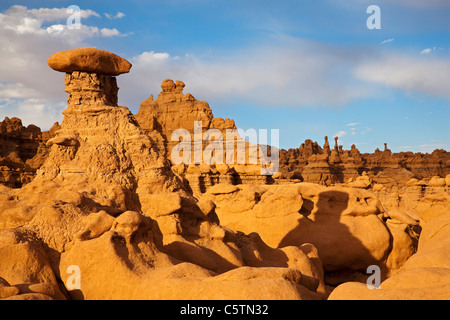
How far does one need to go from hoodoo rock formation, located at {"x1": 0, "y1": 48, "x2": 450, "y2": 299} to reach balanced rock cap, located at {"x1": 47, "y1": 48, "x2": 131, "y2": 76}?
2 centimetres

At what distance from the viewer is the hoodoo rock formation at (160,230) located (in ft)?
14.2

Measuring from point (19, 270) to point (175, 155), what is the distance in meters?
26.9

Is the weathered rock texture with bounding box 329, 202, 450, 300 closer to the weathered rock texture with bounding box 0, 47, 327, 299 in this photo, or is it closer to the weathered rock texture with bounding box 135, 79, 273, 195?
the weathered rock texture with bounding box 0, 47, 327, 299

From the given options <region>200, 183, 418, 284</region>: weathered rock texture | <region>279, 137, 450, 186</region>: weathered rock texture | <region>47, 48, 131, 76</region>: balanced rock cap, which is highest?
<region>47, 48, 131, 76</region>: balanced rock cap

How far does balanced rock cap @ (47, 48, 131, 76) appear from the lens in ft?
26.5

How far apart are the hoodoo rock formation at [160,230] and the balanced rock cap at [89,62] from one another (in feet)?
0.07

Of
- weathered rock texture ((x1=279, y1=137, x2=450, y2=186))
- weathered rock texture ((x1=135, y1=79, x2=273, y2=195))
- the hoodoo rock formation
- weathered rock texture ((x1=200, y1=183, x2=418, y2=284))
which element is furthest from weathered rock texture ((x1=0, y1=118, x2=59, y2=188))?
weathered rock texture ((x1=279, y1=137, x2=450, y2=186))

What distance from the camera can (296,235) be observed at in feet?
34.7

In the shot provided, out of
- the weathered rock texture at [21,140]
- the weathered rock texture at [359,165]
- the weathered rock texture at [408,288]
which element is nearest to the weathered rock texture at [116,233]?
the weathered rock texture at [408,288]

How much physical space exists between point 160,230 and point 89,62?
3829 millimetres

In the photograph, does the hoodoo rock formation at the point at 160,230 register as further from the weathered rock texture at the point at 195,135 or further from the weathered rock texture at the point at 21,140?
the weathered rock texture at the point at 21,140

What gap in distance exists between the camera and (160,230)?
6633 mm
